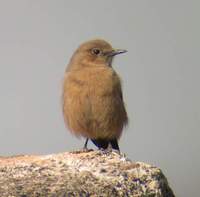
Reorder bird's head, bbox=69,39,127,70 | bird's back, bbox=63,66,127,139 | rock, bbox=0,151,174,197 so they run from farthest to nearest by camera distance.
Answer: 1. bird's head, bbox=69,39,127,70
2. bird's back, bbox=63,66,127,139
3. rock, bbox=0,151,174,197

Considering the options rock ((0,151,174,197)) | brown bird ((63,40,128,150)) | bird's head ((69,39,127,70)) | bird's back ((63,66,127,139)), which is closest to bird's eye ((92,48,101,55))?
bird's head ((69,39,127,70))

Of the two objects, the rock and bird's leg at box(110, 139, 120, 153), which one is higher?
the rock

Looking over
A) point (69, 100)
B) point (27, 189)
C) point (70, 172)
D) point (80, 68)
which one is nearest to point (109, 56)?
point (80, 68)

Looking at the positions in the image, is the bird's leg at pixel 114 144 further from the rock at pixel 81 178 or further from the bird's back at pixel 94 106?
the rock at pixel 81 178

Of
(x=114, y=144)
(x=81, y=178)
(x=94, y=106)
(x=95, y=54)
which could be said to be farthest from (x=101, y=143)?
(x=81, y=178)

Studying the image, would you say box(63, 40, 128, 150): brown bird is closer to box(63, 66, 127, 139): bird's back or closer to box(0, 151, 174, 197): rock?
box(63, 66, 127, 139): bird's back

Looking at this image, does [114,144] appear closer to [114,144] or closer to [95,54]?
[114,144]

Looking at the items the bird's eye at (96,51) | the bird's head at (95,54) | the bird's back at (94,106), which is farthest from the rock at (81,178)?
the bird's eye at (96,51)
